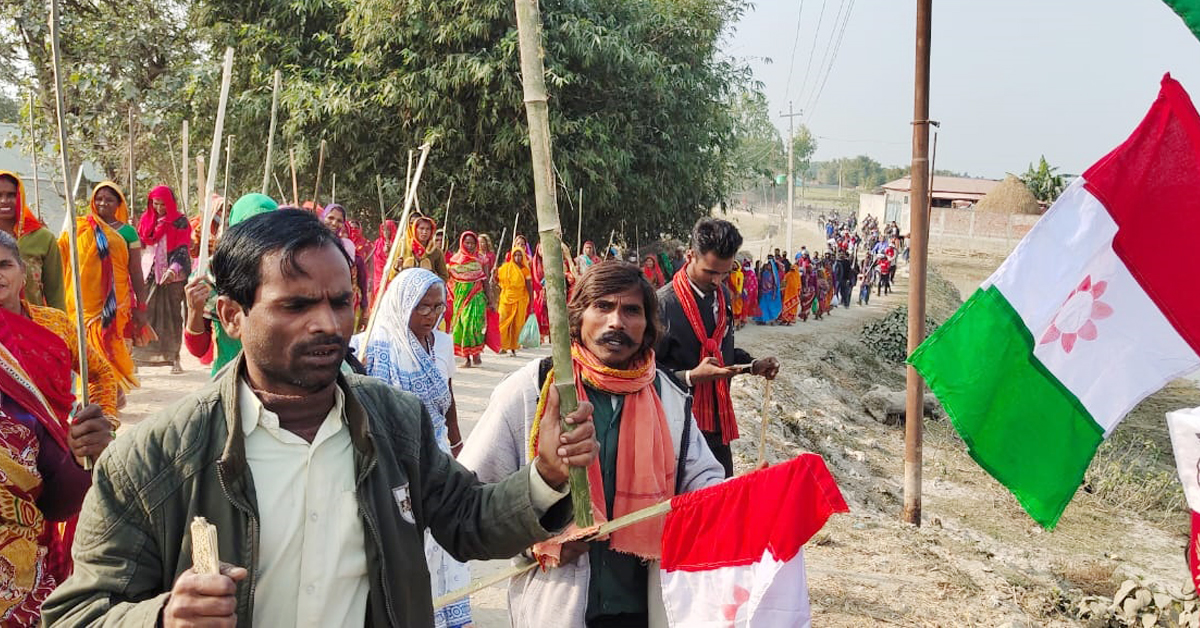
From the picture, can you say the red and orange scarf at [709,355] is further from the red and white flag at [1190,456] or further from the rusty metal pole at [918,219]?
the rusty metal pole at [918,219]

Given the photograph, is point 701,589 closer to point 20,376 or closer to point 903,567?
point 20,376

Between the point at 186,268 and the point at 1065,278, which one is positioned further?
the point at 186,268

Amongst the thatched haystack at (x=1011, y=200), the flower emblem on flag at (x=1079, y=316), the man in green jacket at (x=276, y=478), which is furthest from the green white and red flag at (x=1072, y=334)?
the thatched haystack at (x=1011, y=200)

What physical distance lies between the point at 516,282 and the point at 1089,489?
7850 millimetres

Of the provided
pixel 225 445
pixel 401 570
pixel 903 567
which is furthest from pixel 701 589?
pixel 903 567

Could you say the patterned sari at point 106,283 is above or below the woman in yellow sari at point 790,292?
above

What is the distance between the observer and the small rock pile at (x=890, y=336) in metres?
19.2

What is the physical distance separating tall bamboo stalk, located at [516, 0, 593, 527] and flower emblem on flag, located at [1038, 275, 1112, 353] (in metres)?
2.26

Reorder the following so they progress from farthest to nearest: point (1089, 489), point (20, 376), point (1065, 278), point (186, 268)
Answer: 1. point (1089, 489)
2. point (186, 268)
3. point (1065, 278)
4. point (20, 376)

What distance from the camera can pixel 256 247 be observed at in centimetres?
159

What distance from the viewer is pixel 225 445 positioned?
1.51 meters

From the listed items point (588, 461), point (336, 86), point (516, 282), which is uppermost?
point (336, 86)

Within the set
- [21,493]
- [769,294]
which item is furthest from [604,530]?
[769,294]

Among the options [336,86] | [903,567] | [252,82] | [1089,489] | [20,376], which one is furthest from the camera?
[252,82]
